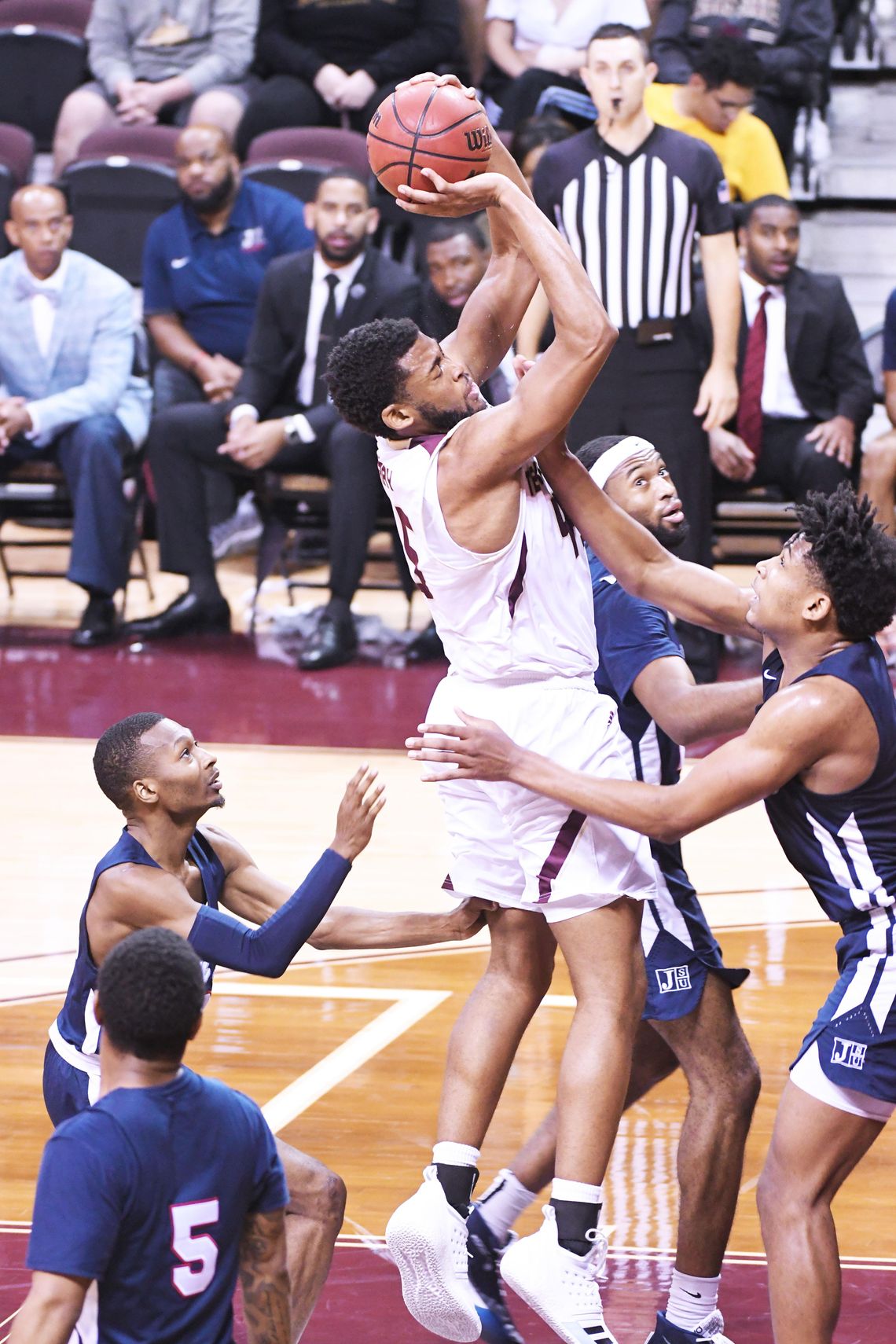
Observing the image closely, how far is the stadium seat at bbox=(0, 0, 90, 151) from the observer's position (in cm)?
1200

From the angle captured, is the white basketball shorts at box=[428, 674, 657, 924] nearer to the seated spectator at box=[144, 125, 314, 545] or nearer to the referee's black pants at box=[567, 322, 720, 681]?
the referee's black pants at box=[567, 322, 720, 681]

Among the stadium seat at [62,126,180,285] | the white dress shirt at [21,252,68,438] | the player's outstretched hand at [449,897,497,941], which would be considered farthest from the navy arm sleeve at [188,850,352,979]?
the stadium seat at [62,126,180,285]

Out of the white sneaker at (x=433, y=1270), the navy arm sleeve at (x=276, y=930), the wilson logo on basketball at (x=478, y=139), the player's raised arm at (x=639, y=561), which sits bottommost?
the white sneaker at (x=433, y=1270)

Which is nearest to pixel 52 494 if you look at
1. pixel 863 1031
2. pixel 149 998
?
pixel 863 1031

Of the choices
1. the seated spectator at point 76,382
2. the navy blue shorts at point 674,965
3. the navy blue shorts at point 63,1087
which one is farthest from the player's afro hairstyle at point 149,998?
the seated spectator at point 76,382

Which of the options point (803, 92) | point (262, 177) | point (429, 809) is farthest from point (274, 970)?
point (803, 92)

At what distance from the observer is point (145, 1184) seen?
100 inches

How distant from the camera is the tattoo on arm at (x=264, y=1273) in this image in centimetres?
276

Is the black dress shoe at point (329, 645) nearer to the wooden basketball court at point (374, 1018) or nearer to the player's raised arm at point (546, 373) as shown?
the wooden basketball court at point (374, 1018)

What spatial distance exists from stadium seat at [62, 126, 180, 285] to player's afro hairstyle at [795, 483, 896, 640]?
25.9 feet

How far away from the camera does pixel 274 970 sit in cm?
343

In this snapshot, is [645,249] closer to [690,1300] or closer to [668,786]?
[668,786]

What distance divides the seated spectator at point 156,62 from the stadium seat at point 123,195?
0.40 metres

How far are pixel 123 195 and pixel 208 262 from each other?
134 cm
